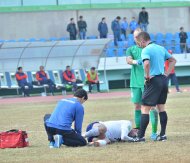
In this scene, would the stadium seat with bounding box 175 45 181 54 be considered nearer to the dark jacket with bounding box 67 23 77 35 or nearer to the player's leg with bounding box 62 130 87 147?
the dark jacket with bounding box 67 23 77 35

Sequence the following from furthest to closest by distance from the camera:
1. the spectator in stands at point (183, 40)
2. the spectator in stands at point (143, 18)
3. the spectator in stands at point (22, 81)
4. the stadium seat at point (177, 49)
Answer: the spectator in stands at point (143, 18), the stadium seat at point (177, 49), the spectator in stands at point (183, 40), the spectator in stands at point (22, 81)

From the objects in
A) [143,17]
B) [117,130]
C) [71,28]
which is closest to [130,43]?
[143,17]

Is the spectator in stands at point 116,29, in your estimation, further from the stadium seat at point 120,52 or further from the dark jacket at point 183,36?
the dark jacket at point 183,36

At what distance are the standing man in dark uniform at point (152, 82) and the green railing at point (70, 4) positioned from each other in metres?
31.1

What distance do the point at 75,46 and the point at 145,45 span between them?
25634 mm

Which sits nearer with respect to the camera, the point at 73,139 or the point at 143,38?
the point at 73,139

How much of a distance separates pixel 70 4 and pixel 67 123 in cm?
3189

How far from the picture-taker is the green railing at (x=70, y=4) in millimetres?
44062

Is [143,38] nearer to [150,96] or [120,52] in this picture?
[150,96]

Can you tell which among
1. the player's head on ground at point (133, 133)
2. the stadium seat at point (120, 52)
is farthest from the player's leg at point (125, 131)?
the stadium seat at point (120, 52)

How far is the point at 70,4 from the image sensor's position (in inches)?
1757

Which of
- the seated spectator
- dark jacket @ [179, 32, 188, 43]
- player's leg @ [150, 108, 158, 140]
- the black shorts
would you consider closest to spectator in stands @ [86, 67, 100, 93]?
the seated spectator

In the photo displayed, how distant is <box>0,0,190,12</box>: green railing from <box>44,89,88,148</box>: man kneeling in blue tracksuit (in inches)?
1225

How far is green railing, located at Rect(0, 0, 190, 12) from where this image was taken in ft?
145
